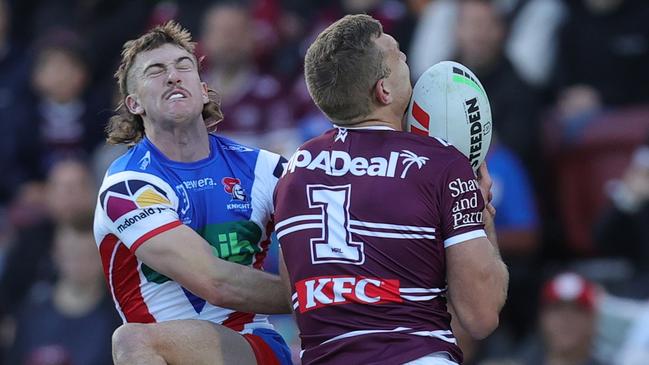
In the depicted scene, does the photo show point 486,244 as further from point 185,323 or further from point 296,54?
point 296,54

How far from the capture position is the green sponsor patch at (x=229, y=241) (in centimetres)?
655

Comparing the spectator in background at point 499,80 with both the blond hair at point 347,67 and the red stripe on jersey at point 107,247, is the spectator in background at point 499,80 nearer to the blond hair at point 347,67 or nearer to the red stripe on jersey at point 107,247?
the red stripe on jersey at point 107,247

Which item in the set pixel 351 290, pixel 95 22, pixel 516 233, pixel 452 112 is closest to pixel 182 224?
pixel 351 290

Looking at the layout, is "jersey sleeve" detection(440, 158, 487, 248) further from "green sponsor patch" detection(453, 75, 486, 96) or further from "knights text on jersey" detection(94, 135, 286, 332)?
"knights text on jersey" detection(94, 135, 286, 332)

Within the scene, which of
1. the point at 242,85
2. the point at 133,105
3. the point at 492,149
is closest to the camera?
the point at 133,105

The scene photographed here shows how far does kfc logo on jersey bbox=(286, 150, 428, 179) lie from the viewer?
586 centimetres

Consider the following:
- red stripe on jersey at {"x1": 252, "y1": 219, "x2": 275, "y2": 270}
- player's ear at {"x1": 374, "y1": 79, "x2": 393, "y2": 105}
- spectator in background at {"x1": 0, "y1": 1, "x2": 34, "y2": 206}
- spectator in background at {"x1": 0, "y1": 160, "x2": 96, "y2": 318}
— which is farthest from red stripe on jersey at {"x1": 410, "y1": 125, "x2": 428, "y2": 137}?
spectator in background at {"x1": 0, "y1": 1, "x2": 34, "y2": 206}

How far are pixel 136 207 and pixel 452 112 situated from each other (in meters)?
1.44

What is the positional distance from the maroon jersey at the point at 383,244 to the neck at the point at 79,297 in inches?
224

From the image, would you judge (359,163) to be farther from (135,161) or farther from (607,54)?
(607,54)

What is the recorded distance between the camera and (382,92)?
6.00 metres

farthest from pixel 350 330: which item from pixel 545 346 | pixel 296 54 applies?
pixel 296 54

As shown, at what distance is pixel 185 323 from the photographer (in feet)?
20.8

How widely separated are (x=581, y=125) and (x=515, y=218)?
94 centimetres
